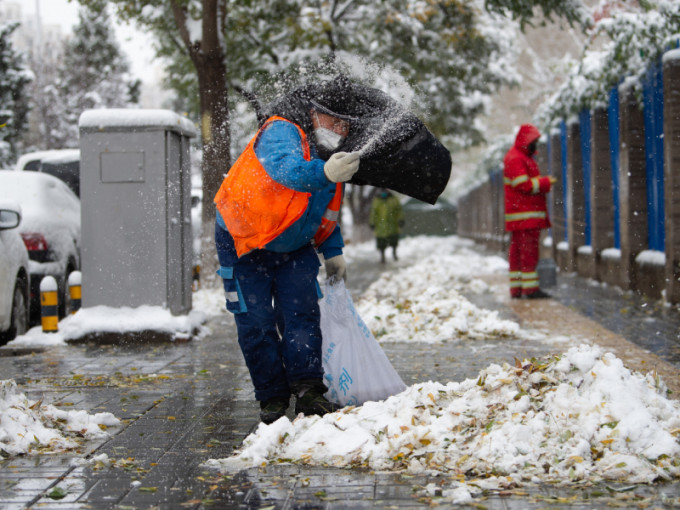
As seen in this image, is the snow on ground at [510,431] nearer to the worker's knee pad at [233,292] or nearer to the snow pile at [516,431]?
the snow pile at [516,431]

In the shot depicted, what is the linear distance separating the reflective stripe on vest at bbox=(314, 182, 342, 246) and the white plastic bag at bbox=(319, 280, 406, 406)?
33 cm

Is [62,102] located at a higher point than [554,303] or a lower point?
higher

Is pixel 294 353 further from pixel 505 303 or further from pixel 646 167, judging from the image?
pixel 646 167

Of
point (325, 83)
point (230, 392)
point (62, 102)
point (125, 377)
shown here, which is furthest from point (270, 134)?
point (62, 102)

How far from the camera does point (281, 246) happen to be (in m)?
4.75

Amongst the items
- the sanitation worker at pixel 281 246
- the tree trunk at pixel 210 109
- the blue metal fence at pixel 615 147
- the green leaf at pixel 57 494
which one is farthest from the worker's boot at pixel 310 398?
the blue metal fence at pixel 615 147

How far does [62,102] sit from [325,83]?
40370 millimetres

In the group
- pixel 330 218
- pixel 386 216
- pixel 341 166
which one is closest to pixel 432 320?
pixel 330 218

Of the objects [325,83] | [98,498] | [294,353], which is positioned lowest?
[98,498]

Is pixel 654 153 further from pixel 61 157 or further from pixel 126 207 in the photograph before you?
pixel 61 157

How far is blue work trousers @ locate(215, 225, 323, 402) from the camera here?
4855 millimetres

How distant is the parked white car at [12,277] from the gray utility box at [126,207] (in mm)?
628

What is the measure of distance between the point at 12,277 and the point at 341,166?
5072 millimetres

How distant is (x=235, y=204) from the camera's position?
473cm
